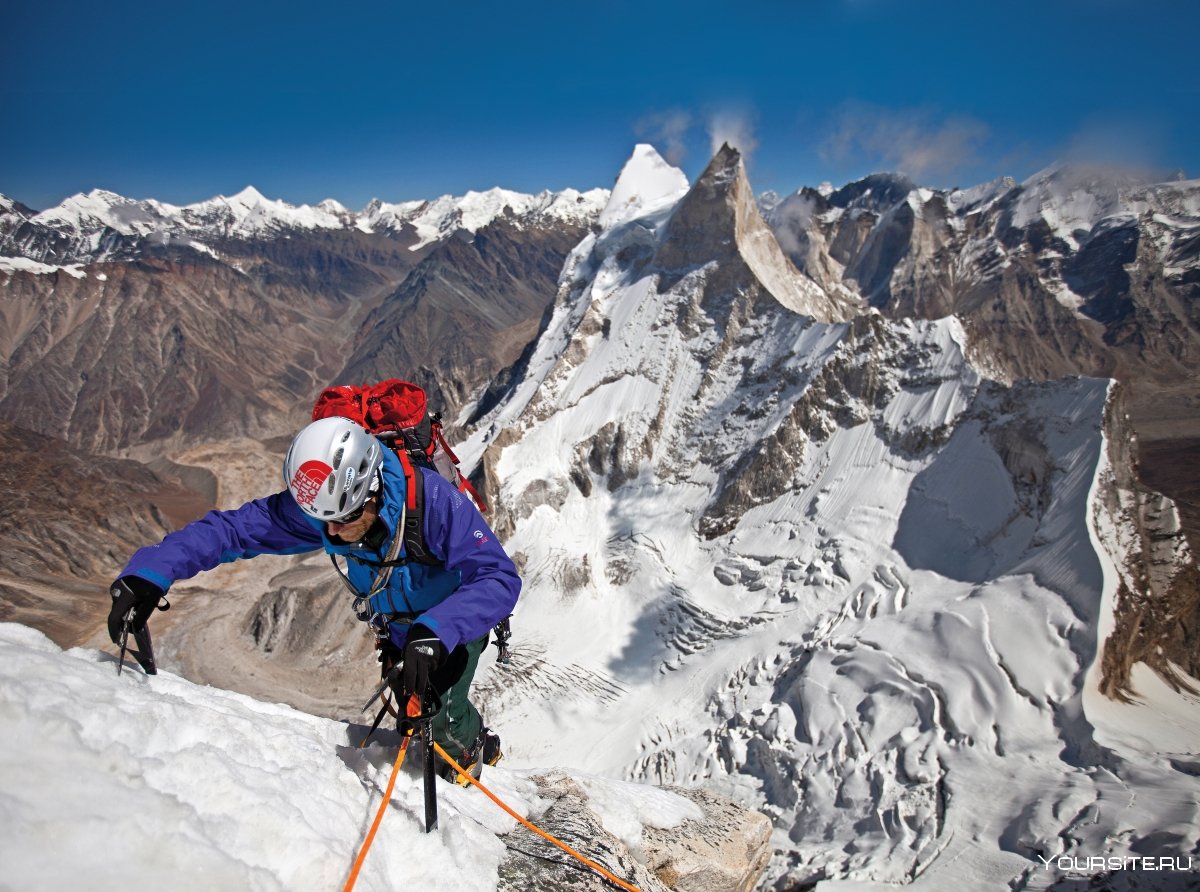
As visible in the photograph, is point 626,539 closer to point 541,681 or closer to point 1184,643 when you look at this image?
point 541,681

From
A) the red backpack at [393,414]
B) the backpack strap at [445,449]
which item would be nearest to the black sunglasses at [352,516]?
the red backpack at [393,414]

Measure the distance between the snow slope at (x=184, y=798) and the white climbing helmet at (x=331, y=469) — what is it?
1547 millimetres

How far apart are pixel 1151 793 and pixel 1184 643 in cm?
1116

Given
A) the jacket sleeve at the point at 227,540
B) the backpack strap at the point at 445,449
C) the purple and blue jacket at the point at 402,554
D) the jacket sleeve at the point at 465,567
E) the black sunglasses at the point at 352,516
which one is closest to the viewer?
the jacket sleeve at the point at 465,567

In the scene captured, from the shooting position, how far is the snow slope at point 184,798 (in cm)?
283

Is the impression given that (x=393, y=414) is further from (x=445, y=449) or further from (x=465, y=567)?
(x=465, y=567)

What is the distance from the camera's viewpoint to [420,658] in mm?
4129

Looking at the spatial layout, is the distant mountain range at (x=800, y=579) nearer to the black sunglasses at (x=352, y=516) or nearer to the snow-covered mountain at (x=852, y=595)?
the snow-covered mountain at (x=852, y=595)

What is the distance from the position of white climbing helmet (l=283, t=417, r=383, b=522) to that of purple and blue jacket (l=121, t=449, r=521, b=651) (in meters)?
0.28

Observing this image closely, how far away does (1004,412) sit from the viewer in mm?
27891

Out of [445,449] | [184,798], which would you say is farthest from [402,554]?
[184,798]

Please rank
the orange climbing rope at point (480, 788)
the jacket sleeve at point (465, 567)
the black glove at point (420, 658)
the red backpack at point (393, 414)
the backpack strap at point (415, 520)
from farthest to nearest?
the red backpack at point (393, 414)
the backpack strap at point (415, 520)
the jacket sleeve at point (465, 567)
the black glove at point (420, 658)
the orange climbing rope at point (480, 788)

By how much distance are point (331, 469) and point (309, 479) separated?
0.17m

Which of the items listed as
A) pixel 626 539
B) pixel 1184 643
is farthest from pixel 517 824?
pixel 626 539
